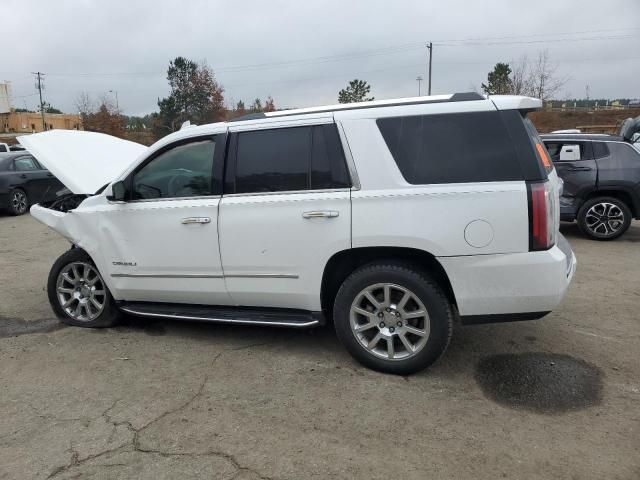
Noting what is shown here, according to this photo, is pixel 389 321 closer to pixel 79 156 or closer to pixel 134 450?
pixel 134 450

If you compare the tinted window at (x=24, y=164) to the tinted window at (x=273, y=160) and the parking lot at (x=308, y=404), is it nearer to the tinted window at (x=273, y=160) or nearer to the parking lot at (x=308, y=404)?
the parking lot at (x=308, y=404)

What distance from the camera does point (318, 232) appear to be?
11.9 feet

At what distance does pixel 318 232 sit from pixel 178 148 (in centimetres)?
146

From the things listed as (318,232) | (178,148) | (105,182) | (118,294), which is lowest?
(118,294)

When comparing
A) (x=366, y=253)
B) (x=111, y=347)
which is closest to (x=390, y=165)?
(x=366, y=253)

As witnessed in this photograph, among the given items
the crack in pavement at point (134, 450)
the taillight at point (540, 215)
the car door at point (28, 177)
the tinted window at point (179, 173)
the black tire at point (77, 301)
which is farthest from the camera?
the car door at point (28, 177)

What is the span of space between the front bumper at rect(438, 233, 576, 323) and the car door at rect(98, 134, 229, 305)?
182 centimetres

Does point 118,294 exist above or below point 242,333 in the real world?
above

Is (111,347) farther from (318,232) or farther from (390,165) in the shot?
(390,165)

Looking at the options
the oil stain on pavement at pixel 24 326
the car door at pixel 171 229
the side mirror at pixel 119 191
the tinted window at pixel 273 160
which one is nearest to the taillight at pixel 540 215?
the tinted window at pixel 273 160

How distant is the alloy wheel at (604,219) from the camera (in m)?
8.23

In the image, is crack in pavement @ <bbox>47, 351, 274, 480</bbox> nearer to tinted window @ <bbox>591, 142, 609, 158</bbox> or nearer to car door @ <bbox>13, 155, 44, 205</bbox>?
tinted window @ <bbox>591, 142, 609, 158</bbox>

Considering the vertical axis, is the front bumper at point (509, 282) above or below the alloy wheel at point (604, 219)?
→ above

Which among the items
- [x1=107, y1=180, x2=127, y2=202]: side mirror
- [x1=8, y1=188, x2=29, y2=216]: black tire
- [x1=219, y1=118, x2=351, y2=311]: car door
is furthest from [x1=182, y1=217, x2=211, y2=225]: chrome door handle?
[x1=8, y1=188, x2=29, y2=216]: black tire
